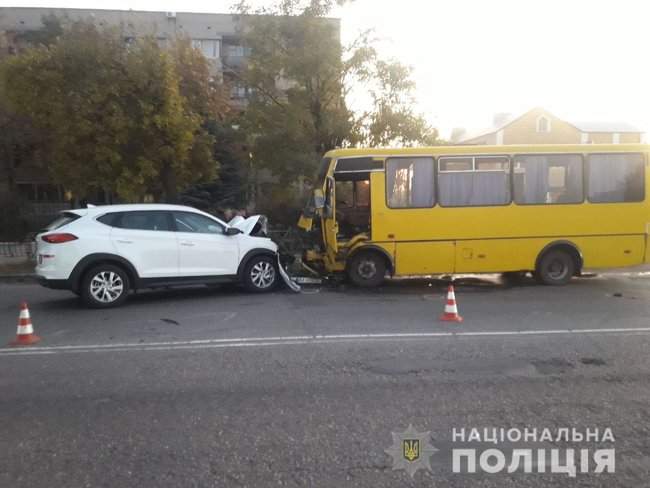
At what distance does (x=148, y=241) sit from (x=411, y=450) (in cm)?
670

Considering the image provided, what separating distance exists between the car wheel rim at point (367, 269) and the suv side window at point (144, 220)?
373cm

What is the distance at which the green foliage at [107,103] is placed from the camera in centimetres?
1433

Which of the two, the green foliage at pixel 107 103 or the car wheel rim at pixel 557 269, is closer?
the car wheel rim at pixel 557 269

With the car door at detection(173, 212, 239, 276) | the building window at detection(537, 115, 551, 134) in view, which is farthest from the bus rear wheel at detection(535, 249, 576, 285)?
the building window at detection(537, 115, 551, 134)

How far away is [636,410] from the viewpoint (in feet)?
14.8

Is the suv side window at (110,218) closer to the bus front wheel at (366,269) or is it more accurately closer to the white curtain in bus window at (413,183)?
the bus front wheel at (366,269)

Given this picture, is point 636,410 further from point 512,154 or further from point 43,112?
point 43,112

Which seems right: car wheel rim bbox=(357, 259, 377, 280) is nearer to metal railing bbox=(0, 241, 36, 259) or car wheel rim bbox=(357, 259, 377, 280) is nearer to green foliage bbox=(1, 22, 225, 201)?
green foliage bbox=(1, 22, 225, 201)

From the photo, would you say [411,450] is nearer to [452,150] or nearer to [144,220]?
[144,220]

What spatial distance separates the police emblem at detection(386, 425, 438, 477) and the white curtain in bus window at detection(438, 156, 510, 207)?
7246 mm

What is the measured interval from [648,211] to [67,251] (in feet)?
35.4

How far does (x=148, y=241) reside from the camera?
30.6 feet

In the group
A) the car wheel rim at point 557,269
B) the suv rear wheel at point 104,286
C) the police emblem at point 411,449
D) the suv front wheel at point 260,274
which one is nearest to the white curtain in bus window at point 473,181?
the car wheel rim at point 557,269

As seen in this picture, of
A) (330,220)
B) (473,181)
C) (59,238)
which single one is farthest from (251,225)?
(473,181)
